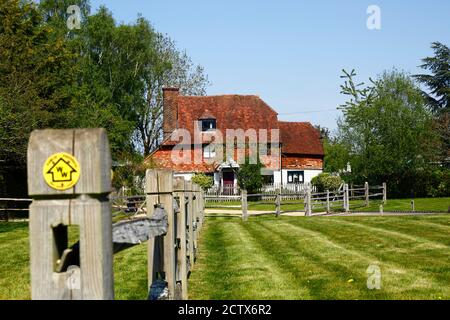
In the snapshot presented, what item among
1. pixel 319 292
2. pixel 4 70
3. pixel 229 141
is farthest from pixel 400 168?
pixel 319 292

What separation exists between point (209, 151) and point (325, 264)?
44.3 meters

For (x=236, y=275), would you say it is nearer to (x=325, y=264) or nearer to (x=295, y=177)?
(x=325, y=264)

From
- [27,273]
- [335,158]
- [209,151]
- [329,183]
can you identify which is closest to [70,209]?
[27,273]

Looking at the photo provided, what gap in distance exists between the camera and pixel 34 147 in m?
2.44

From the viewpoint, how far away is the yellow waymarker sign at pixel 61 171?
7.94 feet

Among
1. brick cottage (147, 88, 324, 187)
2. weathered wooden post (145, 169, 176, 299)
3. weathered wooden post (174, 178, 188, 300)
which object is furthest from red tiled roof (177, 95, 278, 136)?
weathered wooden post (145, 169, 176, 299)

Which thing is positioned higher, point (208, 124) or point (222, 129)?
point (208, 124)

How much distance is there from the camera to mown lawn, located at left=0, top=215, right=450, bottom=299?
7.73 metres

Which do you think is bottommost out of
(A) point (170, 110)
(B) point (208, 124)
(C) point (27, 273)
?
(C) point (27, 273)

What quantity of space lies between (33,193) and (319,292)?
18.6 ft

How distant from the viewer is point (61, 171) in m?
2.43

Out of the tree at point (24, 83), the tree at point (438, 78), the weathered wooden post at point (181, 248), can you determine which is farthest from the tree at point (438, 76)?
the weathered wooden post at point (181, 248)
